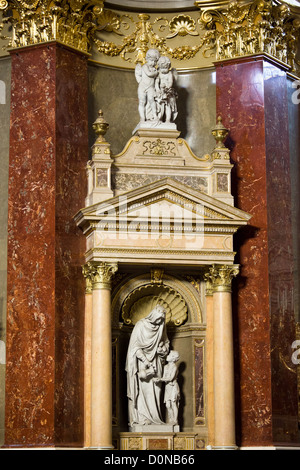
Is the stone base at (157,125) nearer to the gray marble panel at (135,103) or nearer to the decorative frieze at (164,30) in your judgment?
the gray marble panel at (135,103)

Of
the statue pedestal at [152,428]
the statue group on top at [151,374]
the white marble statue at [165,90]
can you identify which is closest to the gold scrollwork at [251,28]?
the white marble statue at [165,90]

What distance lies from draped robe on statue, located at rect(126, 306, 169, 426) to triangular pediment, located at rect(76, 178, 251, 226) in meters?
1.77

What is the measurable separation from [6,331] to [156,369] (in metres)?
2.79

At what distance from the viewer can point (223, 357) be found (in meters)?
20.1

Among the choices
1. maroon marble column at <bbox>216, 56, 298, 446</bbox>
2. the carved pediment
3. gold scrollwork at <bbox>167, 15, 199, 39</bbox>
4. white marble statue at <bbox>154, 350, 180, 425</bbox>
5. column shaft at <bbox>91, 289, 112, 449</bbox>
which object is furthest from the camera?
gold scrollwork at <bbox>167, 15, 199, 39</bbox>

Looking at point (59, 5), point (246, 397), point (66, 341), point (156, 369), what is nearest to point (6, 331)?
point (66, 341)

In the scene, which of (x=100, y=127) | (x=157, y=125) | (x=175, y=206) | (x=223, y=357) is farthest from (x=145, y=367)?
(x=157, y=125)

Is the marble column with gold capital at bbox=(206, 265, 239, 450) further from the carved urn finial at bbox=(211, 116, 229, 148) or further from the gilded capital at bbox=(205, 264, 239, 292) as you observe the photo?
the carved urn finial at bbox=(211, 116, 229, 148)

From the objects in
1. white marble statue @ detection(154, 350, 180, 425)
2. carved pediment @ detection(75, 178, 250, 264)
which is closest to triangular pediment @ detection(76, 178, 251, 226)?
carved pediment @ detection(75, 178, 250, 264)

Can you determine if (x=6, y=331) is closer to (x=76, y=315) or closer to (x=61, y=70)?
(x=76, y=315)

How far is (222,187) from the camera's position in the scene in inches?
818

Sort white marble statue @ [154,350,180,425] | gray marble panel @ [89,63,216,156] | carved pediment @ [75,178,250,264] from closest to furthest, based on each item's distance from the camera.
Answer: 1. carved pediment @ [75,178,250,264]
2. white marble statue @ [154,350,180,425]
3. gray marble panel @ [89,63,216,156]

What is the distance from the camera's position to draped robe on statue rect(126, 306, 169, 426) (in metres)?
20.2

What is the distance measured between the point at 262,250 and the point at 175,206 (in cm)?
190
